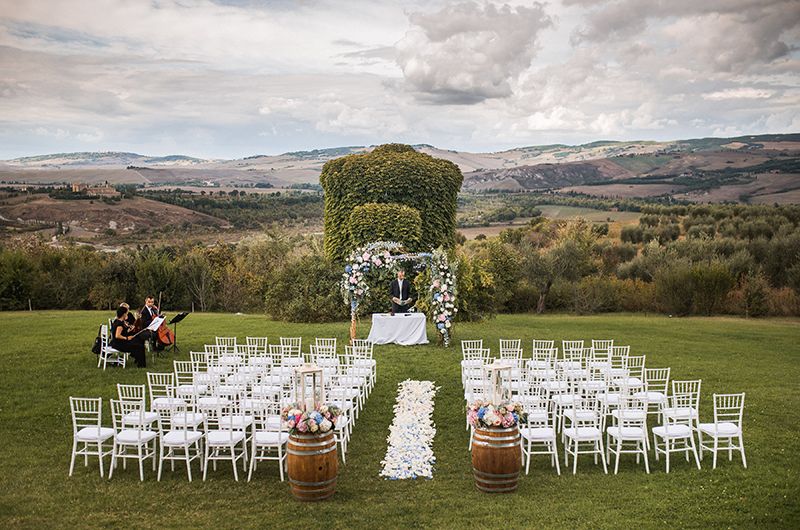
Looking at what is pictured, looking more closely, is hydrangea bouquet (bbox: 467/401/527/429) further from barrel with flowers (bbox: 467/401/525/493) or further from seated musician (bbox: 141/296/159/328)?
seated musician (bbox: 141/296/159/328)

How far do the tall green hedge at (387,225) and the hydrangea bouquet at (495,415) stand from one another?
54.9 feet

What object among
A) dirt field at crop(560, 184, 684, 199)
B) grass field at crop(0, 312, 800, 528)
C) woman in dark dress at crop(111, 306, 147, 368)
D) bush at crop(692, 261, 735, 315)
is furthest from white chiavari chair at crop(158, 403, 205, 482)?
dirt field at crop(560, 184, 684, 199)

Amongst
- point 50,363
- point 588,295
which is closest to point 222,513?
point 50,363

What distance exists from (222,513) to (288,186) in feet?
314

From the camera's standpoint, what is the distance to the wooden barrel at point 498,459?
28.0ft

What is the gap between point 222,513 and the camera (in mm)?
7984

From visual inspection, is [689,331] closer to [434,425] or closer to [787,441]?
[787,441]

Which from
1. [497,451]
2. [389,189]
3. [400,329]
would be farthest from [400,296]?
[497,451]

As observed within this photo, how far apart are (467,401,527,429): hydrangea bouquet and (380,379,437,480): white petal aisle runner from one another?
3.95 ft

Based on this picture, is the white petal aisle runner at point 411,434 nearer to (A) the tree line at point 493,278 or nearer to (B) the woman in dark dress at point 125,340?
(B) the woman in dark dress at point 125,340

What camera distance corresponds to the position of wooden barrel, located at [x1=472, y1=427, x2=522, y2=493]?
8.52 m

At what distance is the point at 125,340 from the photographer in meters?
16.4

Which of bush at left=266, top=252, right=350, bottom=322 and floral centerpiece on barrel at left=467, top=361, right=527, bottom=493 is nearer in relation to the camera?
floral centerpiece on barrel at left=467, top=361, right=527, bottom=493

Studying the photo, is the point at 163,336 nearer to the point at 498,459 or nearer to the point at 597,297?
the point at 498,459
